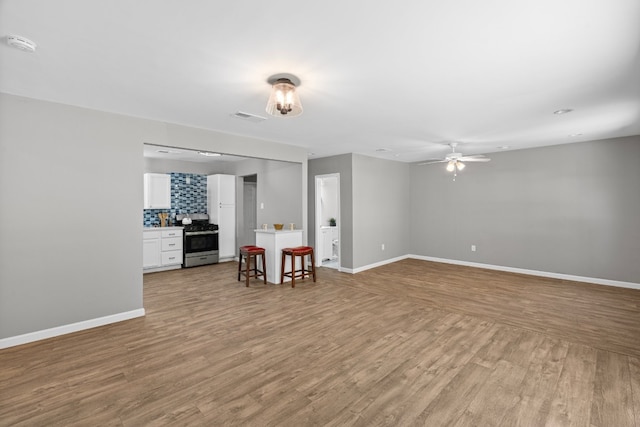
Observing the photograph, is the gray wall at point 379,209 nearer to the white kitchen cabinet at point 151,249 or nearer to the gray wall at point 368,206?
the gray wall at point 368,206

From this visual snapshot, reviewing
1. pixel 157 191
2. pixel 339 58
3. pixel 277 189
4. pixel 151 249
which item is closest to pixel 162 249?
pixel 151 249

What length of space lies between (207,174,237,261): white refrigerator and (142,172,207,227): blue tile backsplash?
0.26 meters

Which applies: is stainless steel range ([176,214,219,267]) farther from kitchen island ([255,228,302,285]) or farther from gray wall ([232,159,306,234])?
kitchen island ([255,228,302,285])

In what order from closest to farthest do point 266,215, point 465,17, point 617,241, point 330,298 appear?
point 465,17 → point 330,298 → point 617,241 → point 266,215

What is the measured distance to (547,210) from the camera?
5.77 meters

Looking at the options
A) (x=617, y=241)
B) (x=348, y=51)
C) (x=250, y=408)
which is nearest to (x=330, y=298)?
(x=250, y=408)

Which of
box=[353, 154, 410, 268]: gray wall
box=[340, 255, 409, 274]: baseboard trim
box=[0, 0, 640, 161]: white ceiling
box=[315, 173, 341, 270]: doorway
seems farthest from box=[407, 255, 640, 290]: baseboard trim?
box=[0, 0, 640, 161]: white ceiling

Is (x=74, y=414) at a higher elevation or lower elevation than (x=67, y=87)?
lower

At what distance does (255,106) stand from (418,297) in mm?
3611

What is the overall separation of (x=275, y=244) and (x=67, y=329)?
296 centimetres

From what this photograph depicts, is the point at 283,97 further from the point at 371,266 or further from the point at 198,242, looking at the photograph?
the point at 198,242

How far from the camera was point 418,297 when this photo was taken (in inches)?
180

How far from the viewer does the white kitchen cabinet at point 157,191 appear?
6574 mm

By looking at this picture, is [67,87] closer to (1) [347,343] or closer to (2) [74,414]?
(2) [74,414]
